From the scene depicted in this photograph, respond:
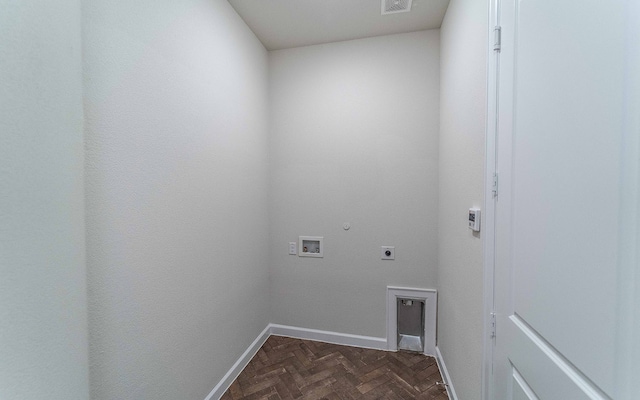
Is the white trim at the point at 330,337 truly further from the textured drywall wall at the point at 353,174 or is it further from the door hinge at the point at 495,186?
the door hinge at the point at 495,186

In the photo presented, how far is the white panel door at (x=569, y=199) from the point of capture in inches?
20.4

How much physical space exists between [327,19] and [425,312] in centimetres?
267

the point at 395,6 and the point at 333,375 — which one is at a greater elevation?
the point at 395,6

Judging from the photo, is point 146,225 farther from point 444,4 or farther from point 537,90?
point 444,4

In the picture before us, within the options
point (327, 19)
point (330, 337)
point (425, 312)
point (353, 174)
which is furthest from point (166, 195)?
point (425, 312)

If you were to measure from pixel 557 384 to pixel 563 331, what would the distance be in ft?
0.54

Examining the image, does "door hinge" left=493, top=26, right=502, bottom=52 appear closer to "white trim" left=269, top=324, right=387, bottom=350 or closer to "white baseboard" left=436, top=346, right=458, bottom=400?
"white baseboard" left=436, top=346, right=458, bottom=400

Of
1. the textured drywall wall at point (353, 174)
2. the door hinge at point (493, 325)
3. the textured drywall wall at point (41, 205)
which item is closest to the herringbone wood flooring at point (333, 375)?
the textured drywall wall at point (353, 174)

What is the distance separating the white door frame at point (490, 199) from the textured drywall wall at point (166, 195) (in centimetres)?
159

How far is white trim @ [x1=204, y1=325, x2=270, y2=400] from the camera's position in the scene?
1.65m

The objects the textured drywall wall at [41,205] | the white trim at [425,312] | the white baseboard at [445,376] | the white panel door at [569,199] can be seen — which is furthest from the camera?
the white trim at [425,312]

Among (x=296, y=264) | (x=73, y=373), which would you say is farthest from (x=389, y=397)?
(x=73, y=373)

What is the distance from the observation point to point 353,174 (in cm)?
229

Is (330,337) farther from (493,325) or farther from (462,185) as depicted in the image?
(462,185)
